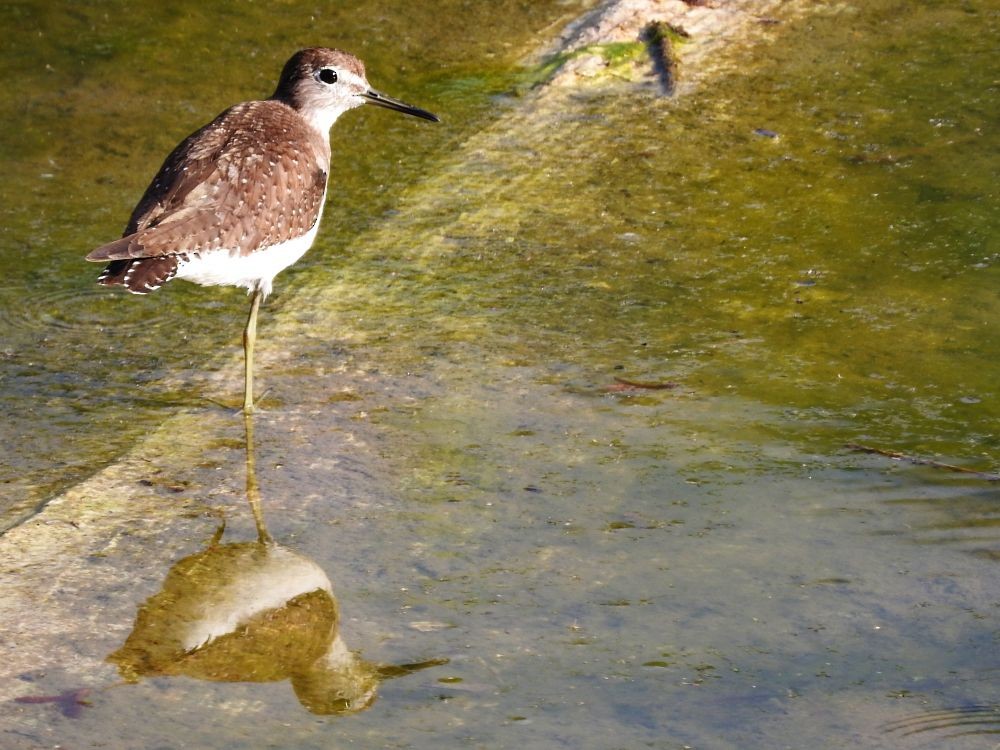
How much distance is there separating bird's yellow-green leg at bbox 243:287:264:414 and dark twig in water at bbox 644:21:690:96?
2.79 metres

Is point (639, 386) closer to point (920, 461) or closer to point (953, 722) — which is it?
point (920, 461)

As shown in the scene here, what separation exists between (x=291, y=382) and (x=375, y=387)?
335 millimetres

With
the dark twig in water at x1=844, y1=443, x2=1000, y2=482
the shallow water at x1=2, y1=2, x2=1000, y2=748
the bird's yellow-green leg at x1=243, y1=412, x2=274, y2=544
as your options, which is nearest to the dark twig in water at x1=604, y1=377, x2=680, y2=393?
the shallow water at x1=2, y1=2, x2=1000, y2=748

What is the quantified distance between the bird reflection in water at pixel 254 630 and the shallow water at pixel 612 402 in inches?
2.3

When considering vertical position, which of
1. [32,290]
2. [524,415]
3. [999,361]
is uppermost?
[32,290]

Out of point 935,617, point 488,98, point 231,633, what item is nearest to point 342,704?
point 231,633

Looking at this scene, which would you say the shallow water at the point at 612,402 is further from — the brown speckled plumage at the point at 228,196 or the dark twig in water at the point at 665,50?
the brown speckled plumage at the point at 228,196

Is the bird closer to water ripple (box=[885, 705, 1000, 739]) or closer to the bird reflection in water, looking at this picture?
the bird reflection in water

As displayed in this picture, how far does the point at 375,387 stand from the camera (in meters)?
5.24

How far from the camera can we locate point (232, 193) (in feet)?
17.7

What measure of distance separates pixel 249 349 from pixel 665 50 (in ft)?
10.9

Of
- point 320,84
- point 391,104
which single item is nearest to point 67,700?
point 320,84

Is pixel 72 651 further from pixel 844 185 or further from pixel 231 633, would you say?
pixel 844 185

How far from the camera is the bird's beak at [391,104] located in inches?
253
